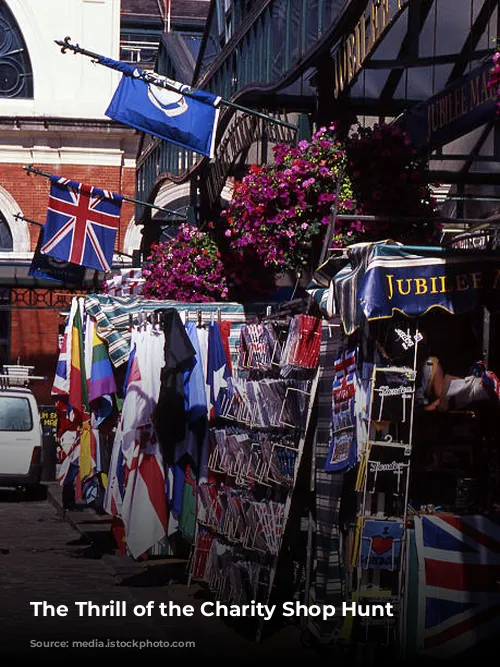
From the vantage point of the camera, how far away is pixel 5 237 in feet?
119

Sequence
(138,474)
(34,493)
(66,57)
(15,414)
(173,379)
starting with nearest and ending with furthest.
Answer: (173,379) < (138,474) < (15,414) < (34,493) < (66,57)

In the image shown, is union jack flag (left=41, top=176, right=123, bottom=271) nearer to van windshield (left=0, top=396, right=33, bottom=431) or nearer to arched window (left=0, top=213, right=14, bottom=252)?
van windshield (left=0, top=396, right=33, bottom=431)

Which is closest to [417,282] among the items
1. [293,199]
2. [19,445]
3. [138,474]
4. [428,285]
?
[428,285]

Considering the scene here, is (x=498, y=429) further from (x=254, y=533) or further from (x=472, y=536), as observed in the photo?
(x=254, y=533)

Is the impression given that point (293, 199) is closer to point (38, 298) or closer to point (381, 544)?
point (381, 544)

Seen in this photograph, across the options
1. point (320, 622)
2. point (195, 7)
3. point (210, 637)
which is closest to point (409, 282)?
point (320, 622)

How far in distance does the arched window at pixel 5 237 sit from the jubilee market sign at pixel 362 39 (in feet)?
82.9

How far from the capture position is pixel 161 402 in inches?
509

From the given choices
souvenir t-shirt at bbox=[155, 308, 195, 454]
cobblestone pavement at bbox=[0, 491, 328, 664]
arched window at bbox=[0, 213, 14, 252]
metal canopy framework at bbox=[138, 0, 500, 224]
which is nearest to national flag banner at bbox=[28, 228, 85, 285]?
cobblestone pavement at bbox=[0, 491, 328, 664]

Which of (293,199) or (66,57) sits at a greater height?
(66,57)

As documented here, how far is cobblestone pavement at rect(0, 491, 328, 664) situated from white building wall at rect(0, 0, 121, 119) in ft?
69.7

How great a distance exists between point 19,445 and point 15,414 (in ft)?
2.02

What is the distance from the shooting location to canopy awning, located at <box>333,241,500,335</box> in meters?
8.28

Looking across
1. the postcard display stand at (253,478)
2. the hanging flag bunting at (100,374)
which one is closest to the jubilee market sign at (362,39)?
the postcard display stand at (253,478)
